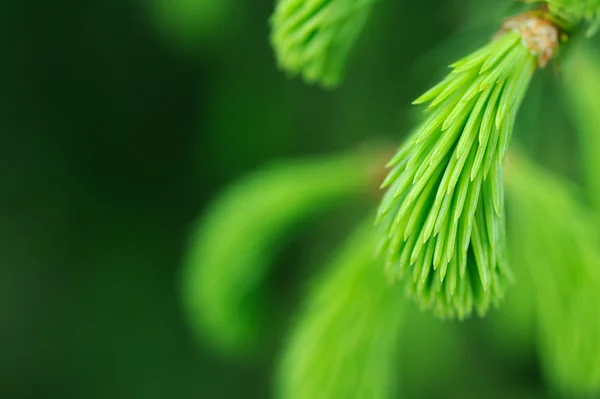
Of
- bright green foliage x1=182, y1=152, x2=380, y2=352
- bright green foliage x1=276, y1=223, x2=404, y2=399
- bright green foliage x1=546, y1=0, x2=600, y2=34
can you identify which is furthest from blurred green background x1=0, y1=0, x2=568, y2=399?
bright green foliage x1=546, y1=0, x2=600, y2=34

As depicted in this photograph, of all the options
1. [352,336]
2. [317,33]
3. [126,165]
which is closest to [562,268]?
[352,336]

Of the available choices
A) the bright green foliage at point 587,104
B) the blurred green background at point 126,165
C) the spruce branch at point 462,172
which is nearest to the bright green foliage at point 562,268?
the bright green foliage at point 587,104

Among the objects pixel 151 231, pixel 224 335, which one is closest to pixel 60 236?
pixel 151 231

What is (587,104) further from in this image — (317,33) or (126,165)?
(126,165)

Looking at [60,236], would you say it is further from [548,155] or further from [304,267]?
[548,155]

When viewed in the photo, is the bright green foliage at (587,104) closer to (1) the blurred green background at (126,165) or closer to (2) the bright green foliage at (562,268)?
(2) the bright green foliage at (562,268)
